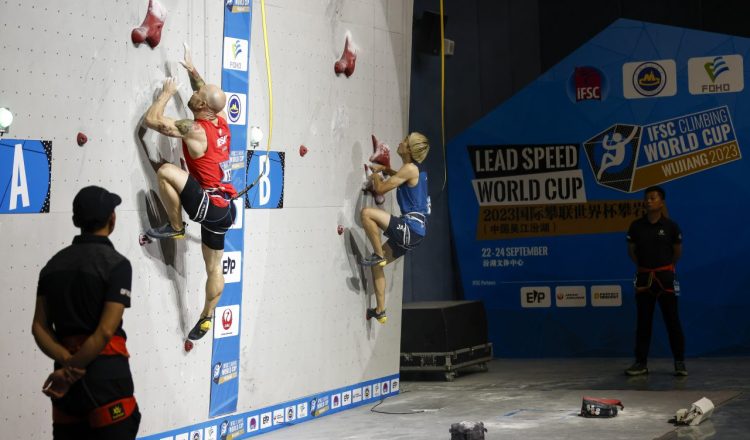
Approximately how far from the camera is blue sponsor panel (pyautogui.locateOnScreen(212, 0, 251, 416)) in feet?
19.4

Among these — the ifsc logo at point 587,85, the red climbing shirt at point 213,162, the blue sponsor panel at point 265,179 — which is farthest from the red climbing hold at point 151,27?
the ifsc logo at point 587,85

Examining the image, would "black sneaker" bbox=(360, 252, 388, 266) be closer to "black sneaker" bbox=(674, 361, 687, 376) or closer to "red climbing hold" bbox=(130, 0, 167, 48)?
"red climbing hold" bbox=(130, 0, 167, 48)

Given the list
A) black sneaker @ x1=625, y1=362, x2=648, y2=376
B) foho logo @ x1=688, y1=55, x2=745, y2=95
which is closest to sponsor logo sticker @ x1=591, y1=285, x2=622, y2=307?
black sneaker @ x1=625, y1=362, x2=648, y2=376

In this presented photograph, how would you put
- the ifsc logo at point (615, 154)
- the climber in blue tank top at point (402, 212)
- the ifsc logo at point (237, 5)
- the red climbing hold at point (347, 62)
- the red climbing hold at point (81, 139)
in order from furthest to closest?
the ifsc logo at point (615, 154)
the climber in blue tank top at point (402, 212)
the red climbing hold at point (347, 62)
the ifsc logo at point (237, 5)
the red climbing hold at point (81, 139)

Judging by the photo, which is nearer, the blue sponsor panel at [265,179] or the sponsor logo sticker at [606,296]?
the blue sponsor panel at [265,179]

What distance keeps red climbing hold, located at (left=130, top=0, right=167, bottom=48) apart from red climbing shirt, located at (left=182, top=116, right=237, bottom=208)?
473 mm

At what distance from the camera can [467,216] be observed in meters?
10.2

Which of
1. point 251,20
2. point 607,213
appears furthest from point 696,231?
point 251,20

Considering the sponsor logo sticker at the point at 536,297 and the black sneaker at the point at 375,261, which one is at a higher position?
the black sneaker at the point at 375,261

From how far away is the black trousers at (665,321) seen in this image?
319 inches

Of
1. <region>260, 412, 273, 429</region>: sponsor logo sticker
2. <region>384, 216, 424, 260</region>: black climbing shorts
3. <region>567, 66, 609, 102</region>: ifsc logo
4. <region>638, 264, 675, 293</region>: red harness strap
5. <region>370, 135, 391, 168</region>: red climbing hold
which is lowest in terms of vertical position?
<region>260, 412, 273, 429</region>: sponsor logo sticker

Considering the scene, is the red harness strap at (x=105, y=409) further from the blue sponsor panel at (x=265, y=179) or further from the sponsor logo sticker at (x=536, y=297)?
the sponsor logo sticker at (x=536, y=297)

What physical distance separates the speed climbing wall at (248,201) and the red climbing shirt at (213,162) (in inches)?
7.9

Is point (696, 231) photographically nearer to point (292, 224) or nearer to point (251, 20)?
point (292, 224)
